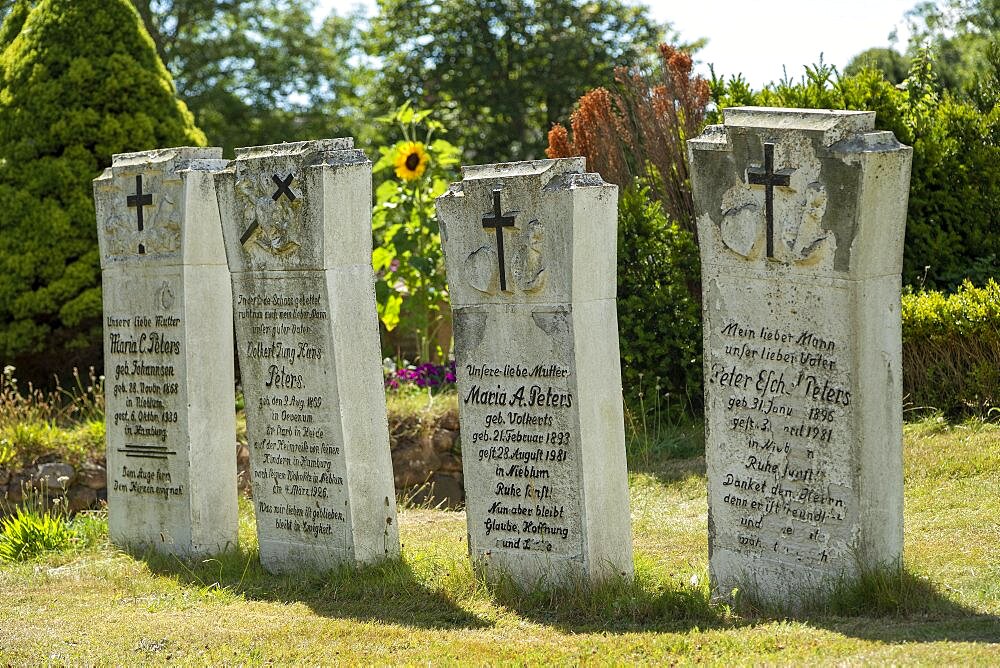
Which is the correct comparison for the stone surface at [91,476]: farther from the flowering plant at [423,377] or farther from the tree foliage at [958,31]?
the tree foliage at [958,31]

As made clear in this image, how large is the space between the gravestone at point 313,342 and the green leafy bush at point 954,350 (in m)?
4.18

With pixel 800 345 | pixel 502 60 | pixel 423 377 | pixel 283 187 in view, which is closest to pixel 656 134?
pixel 423 377

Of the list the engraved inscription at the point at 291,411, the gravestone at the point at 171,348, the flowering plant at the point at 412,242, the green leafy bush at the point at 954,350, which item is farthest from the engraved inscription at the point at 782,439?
the flowering plant at the point at 412,242

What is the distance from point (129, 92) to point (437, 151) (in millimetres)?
2953

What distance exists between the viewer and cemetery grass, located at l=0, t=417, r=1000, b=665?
5055 mm

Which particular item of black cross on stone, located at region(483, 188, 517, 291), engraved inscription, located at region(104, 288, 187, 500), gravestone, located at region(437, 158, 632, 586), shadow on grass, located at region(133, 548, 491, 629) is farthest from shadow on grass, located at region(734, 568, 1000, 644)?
engraved inscription, located at region(104, 288, 187, 500)

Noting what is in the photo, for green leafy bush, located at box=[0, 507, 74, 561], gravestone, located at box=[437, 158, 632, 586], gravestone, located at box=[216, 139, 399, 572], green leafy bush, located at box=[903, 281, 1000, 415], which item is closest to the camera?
gravestone, located at box=[437, 158, 632, 586]

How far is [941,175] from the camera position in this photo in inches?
409

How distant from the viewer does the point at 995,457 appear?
Result: 773 centimetres

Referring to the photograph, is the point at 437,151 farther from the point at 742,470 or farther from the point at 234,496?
the point at 742,470

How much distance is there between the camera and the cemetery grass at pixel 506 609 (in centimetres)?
505

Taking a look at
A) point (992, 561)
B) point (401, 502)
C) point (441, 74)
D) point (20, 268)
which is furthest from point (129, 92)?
point (441, 74)

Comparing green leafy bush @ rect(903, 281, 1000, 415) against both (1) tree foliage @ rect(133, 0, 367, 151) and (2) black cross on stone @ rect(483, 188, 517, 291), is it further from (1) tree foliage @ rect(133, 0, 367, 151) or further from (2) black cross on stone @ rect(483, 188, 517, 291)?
(1) tree foliage @ rect(133, 0, 367, 151)

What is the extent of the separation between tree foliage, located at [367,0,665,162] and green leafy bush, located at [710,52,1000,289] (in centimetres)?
1304
